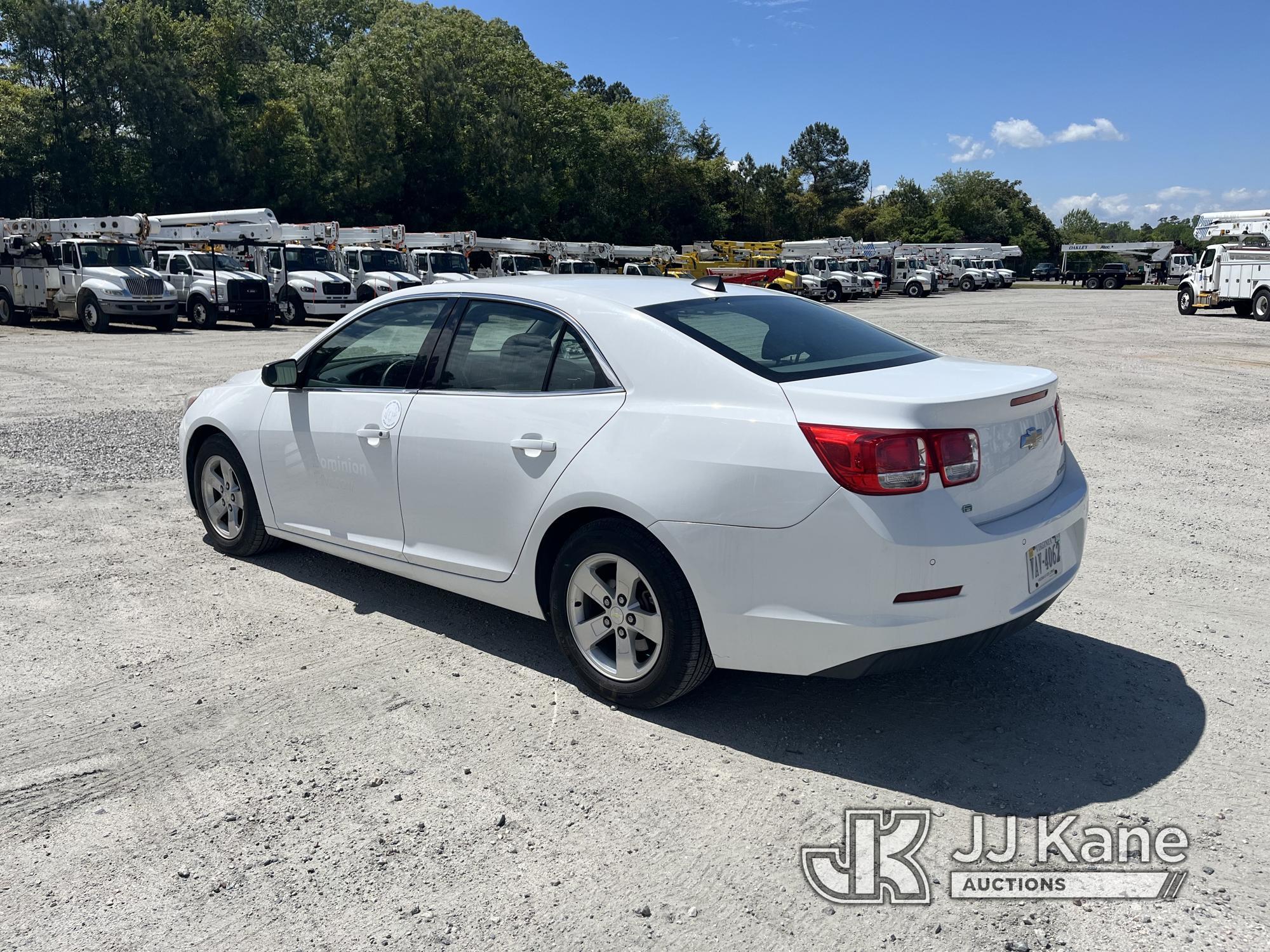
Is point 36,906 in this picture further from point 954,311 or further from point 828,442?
point 954,311

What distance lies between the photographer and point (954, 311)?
37.1m

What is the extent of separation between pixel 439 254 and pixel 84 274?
36.0 feet

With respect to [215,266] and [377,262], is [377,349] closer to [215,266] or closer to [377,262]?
[215,266]

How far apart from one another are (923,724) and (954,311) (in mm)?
35569

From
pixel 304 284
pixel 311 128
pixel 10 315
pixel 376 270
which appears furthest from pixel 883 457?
pixel 311 128

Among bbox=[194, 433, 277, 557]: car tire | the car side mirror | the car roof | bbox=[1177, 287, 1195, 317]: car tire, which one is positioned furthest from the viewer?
bbox=[1177, 287, 1195, 317]: car tire

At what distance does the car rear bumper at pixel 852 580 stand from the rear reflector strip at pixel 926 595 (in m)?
0.01

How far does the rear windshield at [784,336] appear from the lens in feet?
12.7

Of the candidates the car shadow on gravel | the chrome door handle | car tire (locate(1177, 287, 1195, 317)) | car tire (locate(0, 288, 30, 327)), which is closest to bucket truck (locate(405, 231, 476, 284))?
car tire (locate(0, 288, 30, 327))

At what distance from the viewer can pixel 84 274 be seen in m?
25.0

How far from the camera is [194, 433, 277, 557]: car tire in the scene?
18.5ft

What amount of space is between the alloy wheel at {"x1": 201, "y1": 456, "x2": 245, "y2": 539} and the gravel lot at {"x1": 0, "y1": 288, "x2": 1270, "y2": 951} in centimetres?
23

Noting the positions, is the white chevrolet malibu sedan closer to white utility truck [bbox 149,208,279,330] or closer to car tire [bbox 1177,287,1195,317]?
white utility truck [bbox 149,208,279,330]

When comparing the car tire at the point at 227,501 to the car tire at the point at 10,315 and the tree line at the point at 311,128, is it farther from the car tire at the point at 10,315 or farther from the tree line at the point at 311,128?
the tree line at the point at 311,128
